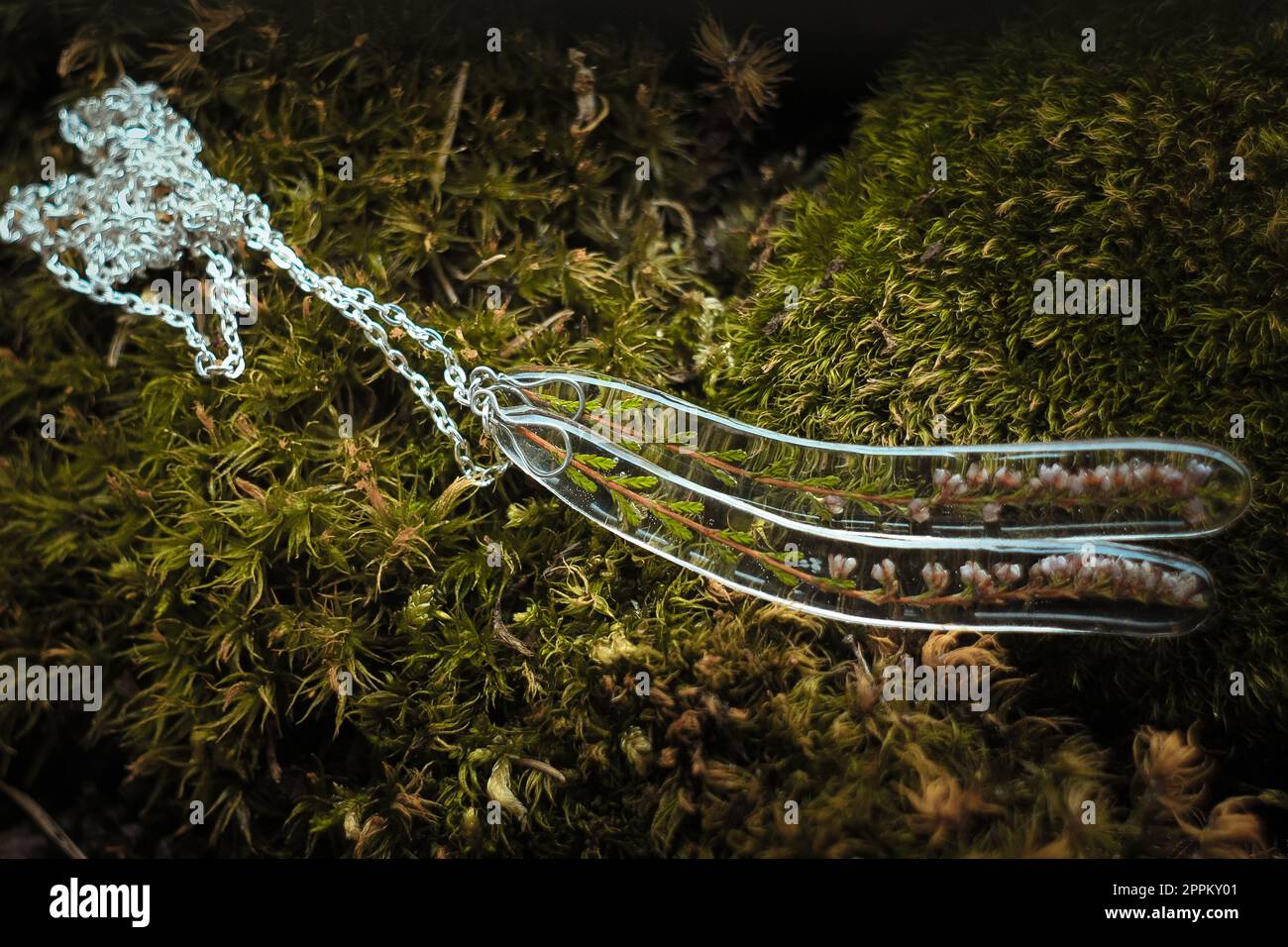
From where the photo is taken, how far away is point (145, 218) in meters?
1.95

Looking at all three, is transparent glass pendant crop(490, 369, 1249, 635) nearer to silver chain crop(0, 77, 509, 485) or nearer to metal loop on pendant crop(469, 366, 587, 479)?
metal loop on pendant crop(469, 366, 587, 479)

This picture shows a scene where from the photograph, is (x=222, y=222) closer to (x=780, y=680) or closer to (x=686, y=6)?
(x=686, y=6)

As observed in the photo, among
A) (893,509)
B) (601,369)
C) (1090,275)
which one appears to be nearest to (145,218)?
(601,369)

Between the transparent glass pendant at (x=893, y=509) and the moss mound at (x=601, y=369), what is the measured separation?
3.4 inches

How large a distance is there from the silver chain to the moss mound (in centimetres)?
7

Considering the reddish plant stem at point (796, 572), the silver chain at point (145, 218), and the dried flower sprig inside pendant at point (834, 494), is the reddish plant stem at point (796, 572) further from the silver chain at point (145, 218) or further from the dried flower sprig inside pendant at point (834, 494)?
the silver chain at point (145, 218)

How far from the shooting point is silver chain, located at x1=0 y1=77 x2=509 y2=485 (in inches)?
76.5

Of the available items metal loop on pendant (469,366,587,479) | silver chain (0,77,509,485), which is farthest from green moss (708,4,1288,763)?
silver chain (0,77,509,485)

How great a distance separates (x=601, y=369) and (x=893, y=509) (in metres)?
0.70

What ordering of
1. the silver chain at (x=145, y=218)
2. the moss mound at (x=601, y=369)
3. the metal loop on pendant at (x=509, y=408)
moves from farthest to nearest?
1. the silver chain at (x=145, y=218)
2. the metal loop on pendant at (x=509, y=408)
3. the moss mound at (x=601, y=369)

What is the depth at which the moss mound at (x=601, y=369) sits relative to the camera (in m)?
1.57

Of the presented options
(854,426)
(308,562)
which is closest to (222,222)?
(308,562)

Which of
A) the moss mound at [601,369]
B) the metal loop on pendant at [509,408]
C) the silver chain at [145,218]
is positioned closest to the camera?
the moss mound at [601,369]

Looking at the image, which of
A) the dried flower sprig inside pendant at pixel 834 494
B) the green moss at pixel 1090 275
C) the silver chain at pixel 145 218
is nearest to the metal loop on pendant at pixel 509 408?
the dried flower sprig inside pendant at pixel 834 494
